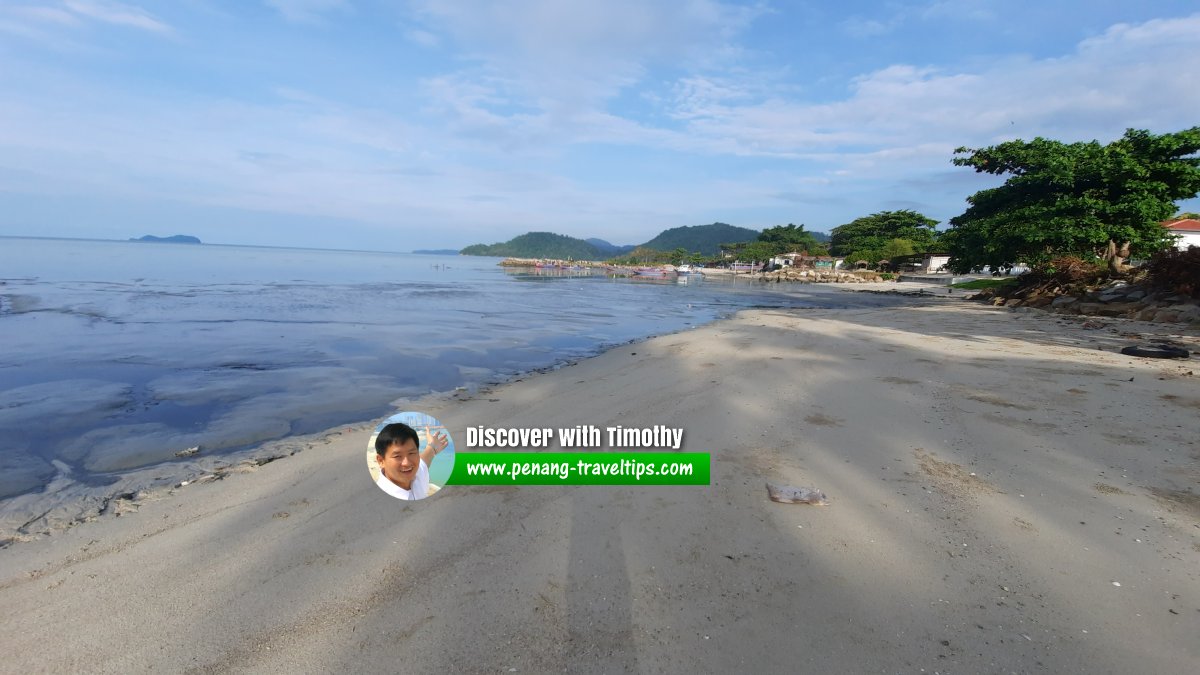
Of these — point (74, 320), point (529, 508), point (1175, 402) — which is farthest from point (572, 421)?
point (74, 320)

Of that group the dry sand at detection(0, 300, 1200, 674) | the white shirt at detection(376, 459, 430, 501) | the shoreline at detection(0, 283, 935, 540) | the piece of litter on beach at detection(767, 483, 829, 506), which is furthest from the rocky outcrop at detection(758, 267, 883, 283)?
the white shirt at detection(376, 459, 430, 501)

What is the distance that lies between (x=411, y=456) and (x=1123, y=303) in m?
21.7

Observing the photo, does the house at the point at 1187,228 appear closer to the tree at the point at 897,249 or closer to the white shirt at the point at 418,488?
the tree at the point at 897,249

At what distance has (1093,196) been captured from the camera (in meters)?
20.7

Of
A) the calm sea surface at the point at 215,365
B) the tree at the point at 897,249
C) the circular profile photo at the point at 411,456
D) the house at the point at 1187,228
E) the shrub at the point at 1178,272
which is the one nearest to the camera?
the circular profile photo at the point at 411,456

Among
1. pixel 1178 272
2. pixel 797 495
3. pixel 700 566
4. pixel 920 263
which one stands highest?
pixel 920 263

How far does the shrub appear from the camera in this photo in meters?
13.7

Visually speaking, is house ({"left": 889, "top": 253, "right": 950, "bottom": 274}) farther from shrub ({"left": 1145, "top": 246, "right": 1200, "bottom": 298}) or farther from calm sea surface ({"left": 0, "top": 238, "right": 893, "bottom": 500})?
calm sea surface ({"left": 0, "top": 238, "right": 893, "bottom": 500})

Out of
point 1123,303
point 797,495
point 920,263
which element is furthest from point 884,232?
point 797,495

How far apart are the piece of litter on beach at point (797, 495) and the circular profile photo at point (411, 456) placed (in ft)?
8.60

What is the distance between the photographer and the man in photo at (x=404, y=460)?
352cm

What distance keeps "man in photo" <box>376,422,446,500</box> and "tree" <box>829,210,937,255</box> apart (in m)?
83.4

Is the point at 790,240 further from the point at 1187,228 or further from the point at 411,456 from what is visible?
the point at 411,456

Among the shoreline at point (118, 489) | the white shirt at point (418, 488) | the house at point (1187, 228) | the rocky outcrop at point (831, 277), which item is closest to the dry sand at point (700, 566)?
the white shirt at point (418, 488)
